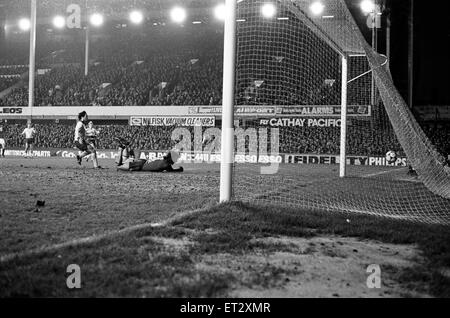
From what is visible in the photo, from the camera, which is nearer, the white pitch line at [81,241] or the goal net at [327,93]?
the white pitch line at [81,241]

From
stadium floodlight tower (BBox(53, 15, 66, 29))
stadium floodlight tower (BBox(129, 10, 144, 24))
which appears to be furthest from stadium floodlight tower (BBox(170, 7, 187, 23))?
stadium floodlight tower (BBox(53, 15, 66, 29))

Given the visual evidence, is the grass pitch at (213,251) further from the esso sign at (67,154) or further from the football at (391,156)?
the esso sign at (67,154)

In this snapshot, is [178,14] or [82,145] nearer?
[82,145]

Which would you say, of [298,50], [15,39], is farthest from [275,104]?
[15,39]

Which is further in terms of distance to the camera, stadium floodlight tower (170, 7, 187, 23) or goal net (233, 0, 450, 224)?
stadium floodlight tower (170, 7, 187, 23)

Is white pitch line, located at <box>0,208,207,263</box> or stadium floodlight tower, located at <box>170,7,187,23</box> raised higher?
stadium floodlight tower, located at <box>170,7,187,23</box>

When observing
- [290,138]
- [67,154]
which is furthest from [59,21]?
[290,138]

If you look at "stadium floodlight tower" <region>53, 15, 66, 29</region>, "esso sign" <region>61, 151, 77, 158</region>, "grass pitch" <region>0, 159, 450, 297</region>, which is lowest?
"grass pitch" <region>0, 159, 450, 297</region>

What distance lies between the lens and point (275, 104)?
27281 millimetres

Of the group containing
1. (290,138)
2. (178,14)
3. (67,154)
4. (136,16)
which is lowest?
(67,154)

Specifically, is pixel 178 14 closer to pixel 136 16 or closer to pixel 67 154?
pixel 136 16

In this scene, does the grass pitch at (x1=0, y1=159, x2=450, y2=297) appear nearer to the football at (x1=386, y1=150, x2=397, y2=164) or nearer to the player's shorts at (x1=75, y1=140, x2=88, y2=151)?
the player's shorts at (x1=75, y1=140, x2=88, y2=151)

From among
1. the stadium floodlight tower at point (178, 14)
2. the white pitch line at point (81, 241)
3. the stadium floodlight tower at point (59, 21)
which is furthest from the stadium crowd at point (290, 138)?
the white pitch line at point (81, 241)
